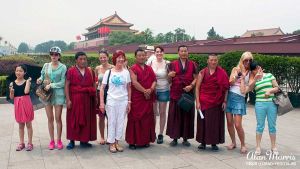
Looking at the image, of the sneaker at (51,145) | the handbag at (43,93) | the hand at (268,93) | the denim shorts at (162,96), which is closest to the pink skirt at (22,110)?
the handbag at (43,93)

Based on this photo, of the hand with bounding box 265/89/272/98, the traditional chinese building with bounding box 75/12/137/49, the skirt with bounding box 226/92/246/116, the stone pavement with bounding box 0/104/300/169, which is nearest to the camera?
the stone pavement with bounding box 0/104/300/169

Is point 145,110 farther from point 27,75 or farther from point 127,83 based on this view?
point 27,75

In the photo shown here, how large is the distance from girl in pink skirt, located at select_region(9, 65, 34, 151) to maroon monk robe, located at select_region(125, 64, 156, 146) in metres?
1.46

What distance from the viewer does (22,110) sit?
4.40 metres

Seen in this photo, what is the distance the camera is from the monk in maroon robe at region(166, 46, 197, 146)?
4.57m

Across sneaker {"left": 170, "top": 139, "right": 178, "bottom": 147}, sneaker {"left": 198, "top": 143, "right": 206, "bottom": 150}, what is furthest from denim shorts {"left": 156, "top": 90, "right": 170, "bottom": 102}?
sneaker {"left": 198, "top": 143, "right": 206, "bottom": 150}

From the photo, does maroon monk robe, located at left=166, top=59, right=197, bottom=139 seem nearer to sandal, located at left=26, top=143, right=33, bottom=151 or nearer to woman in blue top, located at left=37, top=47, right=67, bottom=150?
woman in blue top, located at left=37, top=47, right=67, bottom=150

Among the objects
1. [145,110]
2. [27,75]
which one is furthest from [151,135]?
[27,75]

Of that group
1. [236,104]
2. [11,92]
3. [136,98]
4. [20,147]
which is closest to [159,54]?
[136,98]

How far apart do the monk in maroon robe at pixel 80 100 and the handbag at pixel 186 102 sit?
1.28 m

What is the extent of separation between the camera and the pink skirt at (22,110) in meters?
4.40

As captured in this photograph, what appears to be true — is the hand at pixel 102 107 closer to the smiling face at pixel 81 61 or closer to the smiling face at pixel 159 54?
the smiling face at pixel 81 61

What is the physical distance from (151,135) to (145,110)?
1.34 feet

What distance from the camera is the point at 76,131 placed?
175 inches
